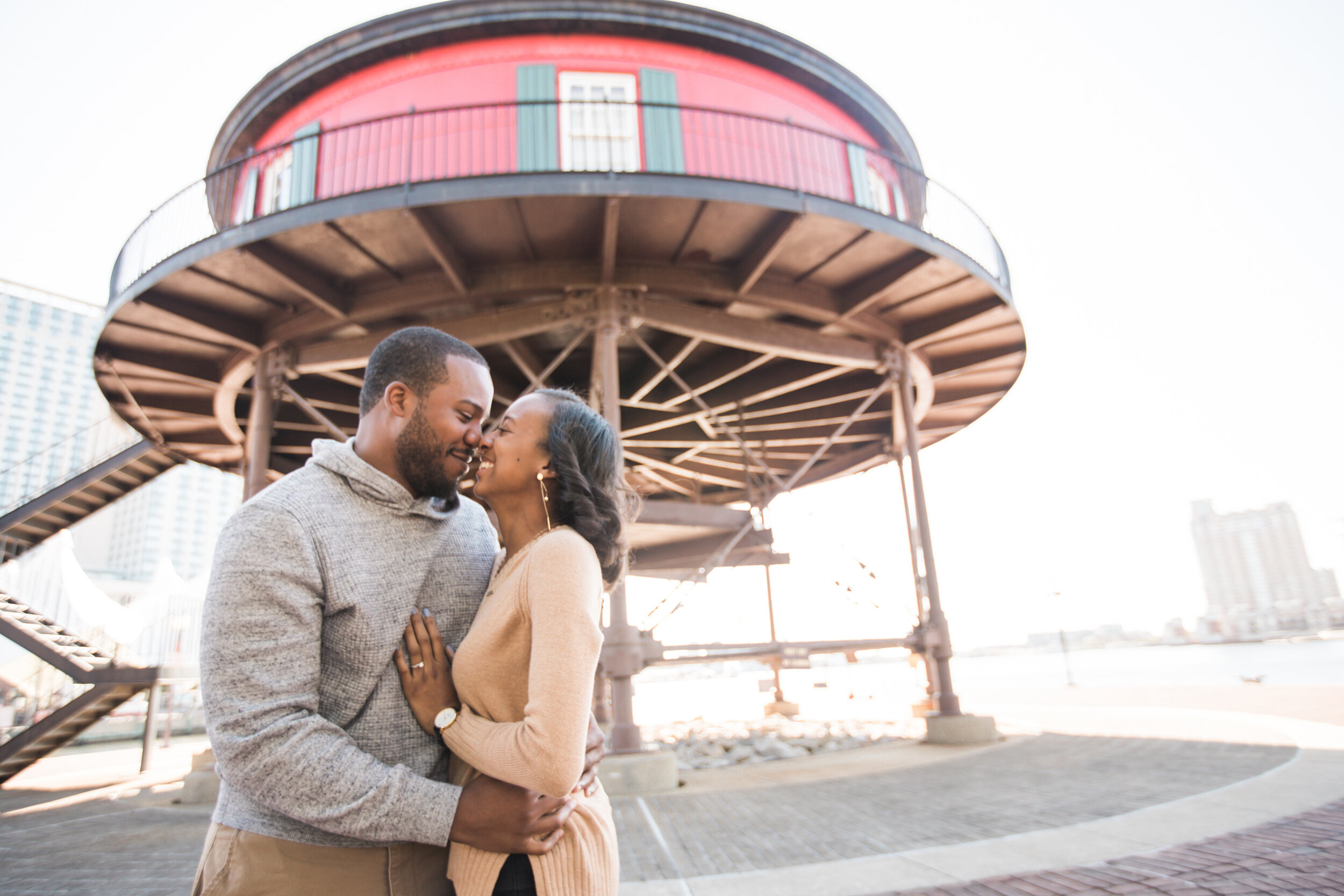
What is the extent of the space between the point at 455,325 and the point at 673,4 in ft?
19.9

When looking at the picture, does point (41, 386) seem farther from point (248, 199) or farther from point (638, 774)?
point (638, 774)

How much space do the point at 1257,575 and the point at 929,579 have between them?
173328 mm

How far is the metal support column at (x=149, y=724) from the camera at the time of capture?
13289 millimetres

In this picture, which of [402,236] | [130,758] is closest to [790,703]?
[402,236]

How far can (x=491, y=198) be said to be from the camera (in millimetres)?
8281

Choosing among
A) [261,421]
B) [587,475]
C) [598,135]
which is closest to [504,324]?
[598,135]

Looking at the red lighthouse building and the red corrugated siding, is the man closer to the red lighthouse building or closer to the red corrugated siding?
the red lighthouse building

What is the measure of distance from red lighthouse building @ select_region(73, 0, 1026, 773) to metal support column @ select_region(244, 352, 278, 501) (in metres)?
0.04

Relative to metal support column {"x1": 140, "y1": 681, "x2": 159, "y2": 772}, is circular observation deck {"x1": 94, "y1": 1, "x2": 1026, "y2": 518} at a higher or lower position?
higher

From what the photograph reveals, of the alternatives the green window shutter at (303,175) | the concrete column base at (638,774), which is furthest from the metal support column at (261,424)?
the concrete column base at (638,774)

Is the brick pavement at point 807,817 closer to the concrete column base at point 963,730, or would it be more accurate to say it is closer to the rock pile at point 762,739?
the concrete column base at point 963,730

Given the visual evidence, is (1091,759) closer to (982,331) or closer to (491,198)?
(982,331)

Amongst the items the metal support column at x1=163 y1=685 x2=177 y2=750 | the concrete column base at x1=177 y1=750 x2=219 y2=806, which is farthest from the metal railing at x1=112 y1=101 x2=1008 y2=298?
the metal support column at x1=163 y1=685 x2=177 y2=750

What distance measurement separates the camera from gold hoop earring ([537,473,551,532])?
2148 mm
